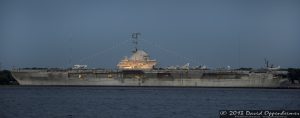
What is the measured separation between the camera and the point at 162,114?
59.5 meters

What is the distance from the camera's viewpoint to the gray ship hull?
437 ft

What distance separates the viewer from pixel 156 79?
13750 centimetres

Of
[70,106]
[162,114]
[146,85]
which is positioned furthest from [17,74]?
[162,114]

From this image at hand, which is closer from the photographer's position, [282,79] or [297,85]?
[282,79]

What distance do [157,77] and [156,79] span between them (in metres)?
0.38

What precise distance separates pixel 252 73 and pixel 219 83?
5.52 metres

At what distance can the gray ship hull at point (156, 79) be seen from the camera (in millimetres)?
133250

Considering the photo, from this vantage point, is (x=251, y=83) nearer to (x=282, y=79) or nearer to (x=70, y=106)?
(x=282, y=79)

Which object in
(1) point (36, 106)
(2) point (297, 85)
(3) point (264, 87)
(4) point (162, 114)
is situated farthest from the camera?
(2) point (297, 85)

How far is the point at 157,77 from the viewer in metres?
137

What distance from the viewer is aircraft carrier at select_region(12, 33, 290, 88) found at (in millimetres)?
133250

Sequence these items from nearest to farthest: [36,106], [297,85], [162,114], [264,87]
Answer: [162,114]
[36,106]
[264,87]
[297,85]

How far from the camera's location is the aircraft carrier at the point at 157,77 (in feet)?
437

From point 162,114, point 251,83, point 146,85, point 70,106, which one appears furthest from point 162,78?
point 162,114
